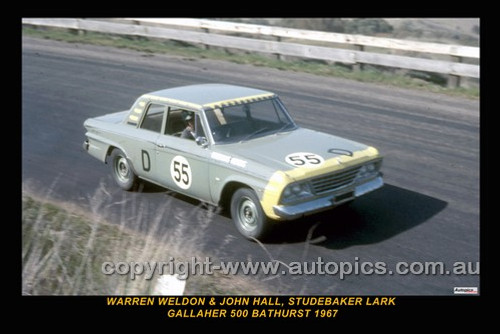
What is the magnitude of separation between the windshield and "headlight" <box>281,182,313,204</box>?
48.5 inches

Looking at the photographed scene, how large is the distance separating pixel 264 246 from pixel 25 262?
2642 mm

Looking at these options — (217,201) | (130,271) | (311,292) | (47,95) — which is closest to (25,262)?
(130,271)

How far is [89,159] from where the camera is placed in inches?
416

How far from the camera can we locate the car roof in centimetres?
795

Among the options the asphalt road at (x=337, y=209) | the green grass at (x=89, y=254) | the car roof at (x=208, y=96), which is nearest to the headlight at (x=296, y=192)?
the asphalt road at (x=337, y=209)

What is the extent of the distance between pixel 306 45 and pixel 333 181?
457 inches

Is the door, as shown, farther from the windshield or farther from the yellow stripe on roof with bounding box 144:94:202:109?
the windshield

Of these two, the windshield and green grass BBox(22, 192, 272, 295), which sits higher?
the windshield

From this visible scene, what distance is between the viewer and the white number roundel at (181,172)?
7.79 m

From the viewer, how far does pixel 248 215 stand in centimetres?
724

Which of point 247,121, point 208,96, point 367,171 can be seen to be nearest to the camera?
point 367,171

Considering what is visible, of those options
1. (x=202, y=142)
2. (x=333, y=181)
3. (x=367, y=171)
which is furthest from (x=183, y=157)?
(x=367, y=171)

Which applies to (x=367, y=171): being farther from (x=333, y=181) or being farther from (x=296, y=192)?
(x=296, y=192)

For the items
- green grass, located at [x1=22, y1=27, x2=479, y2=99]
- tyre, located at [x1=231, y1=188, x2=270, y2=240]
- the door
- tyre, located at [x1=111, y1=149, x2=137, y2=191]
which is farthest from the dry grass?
green grass, located at [x1=22, y1=27, x2=479, y2=99]
